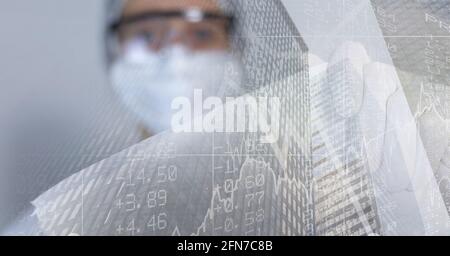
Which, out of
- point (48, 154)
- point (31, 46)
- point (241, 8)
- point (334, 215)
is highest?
point (241, 8)

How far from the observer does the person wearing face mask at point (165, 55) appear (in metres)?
1.85

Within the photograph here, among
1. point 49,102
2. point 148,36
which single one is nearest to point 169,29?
point 148,36

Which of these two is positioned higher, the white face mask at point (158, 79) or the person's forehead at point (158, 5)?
the person's forehead at point (158, 5)

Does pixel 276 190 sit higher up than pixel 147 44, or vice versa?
pixel 147 44

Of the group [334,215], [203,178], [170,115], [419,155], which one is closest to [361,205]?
[334,215]

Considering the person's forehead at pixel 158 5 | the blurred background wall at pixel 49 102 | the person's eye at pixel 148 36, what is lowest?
the blurred background wall at pixel 49 102

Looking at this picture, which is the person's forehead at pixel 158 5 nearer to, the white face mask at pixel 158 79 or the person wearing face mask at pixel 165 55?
the person wearing face mask at pixel 165 55

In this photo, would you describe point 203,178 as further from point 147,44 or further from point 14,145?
point 14,145

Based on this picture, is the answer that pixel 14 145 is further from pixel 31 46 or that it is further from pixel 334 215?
pixel 334 215

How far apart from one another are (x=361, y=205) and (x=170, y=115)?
1.90ft

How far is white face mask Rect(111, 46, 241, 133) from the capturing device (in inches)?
73.2

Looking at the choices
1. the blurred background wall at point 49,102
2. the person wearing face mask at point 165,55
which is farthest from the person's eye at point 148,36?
the blurred background wall at point 49,102

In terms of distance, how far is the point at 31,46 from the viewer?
185cm

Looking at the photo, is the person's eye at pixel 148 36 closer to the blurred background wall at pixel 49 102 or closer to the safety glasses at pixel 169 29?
the safety glasses at pixel 169 29
